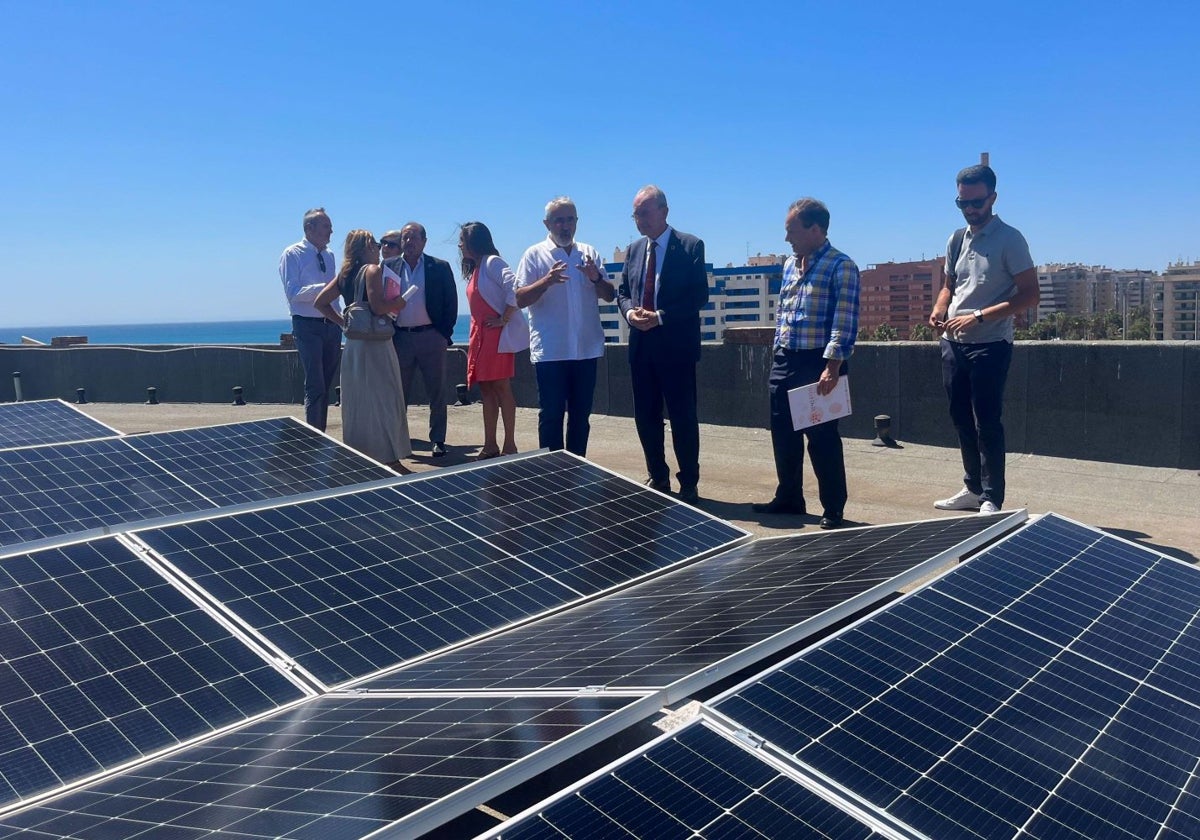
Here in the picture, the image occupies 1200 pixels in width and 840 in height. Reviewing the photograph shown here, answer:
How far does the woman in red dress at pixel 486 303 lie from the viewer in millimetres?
8750

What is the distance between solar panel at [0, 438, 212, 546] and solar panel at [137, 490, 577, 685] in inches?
43.8

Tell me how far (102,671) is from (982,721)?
8.99 ft

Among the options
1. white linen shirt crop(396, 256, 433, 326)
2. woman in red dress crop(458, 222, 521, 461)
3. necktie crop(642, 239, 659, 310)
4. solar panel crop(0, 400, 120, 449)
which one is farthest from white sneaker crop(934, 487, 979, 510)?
solar panel crop(0, 400, 120, 449)

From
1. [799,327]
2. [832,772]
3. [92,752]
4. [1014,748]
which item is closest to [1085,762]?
[1014,748]

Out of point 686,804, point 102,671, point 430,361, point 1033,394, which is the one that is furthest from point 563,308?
point 686,804

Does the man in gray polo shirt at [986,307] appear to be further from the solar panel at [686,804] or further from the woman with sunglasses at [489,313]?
the solar panel at [686,804]

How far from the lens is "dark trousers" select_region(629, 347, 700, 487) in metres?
7.54

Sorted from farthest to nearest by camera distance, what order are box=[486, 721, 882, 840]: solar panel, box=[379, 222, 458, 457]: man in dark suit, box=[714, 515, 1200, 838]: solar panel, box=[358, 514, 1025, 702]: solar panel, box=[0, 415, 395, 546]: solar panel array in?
box=[379, 222, 458, 457]: man in dark suit
box=[0, 415, 395, 546]: solar panel array
box=[358, 514, 1025, 702]: solar panel
box=[714, 515, 1200, 838]: solar panel
box=[486, 721, 882, 840]: solar panel

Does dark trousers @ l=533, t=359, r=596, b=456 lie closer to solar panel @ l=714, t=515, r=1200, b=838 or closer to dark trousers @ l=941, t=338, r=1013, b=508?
dark trousers @ l=941, t=338, r=1013, b=508

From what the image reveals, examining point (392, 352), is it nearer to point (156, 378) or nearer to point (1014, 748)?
point (1014, 748)

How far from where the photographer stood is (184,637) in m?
3.56

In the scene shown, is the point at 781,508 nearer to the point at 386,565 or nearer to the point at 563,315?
the point at 563,315

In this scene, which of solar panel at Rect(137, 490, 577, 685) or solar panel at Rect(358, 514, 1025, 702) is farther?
solar panel at Rect(137, 490, 577, 685)

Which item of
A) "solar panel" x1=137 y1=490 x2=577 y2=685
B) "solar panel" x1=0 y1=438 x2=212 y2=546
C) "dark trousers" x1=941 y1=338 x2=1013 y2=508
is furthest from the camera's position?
"dark trousers" x1=941 y1=338 x2=1013 y2=508
